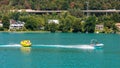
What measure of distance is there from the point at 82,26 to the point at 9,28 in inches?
848

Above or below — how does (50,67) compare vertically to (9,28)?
above

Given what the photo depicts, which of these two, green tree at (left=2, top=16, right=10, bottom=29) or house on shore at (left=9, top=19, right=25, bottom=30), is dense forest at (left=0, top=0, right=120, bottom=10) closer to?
green tree at (left=2, top=16, right=10, bottom=29)

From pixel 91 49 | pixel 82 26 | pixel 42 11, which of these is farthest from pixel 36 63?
pixel 42 11

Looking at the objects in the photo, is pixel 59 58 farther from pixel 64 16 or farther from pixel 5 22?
pixel 64 16

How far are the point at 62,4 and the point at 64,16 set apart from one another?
94.3 ft

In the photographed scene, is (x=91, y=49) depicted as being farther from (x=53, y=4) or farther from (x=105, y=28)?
(x=53, y=4)

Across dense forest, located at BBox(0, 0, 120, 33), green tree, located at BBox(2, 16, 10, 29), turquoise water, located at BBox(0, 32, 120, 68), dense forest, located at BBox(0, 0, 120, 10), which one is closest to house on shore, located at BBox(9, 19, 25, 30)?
green tree, located at BBox(2, 16, 10, 29)

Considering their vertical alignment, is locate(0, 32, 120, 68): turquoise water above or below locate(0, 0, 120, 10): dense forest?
above

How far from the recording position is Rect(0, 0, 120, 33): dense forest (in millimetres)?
134625

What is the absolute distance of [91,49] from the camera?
72.5 m

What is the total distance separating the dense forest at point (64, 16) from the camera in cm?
13462

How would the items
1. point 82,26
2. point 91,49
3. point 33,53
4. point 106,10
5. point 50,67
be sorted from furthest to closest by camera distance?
point 106,10
point 82,26
point 91,49
point 33,53
point 50,67

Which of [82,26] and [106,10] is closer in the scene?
[82,26]

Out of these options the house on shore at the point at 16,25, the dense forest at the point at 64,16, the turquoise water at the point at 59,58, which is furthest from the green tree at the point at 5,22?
the turquoise water at the point at 59,58
